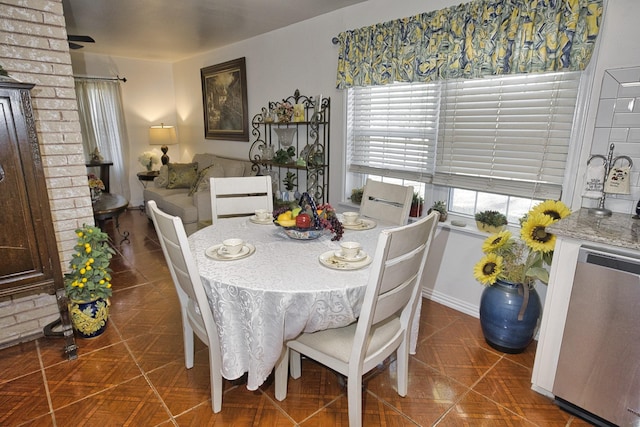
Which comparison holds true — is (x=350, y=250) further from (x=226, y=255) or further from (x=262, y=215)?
(x=262, y=215)

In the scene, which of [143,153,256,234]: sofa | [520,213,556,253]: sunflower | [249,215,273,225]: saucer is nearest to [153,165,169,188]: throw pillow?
[143,153,256,234]: sofa

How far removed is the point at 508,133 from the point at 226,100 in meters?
3.72

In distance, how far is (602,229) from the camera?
62.3 inches

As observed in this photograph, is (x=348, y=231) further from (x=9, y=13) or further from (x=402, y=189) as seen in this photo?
(x=9, y=13)

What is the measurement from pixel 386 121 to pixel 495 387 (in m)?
2.09

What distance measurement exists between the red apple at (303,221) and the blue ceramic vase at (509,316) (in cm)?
122

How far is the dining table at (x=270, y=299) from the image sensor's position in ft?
4.42

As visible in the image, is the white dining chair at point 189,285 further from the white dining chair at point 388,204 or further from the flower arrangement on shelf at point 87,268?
the white dining chair at point 388,204

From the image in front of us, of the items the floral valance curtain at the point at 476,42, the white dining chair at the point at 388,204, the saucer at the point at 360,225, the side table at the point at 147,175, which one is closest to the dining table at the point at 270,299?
the saucer at the point at 360,225

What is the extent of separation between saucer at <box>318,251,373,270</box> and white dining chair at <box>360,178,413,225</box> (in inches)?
27.7

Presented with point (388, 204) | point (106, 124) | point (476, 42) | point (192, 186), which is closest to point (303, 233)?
point (388, 204)

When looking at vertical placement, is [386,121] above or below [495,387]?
above

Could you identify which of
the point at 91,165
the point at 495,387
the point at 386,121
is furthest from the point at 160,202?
the point at 495,387

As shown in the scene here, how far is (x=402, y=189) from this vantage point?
223 cm
